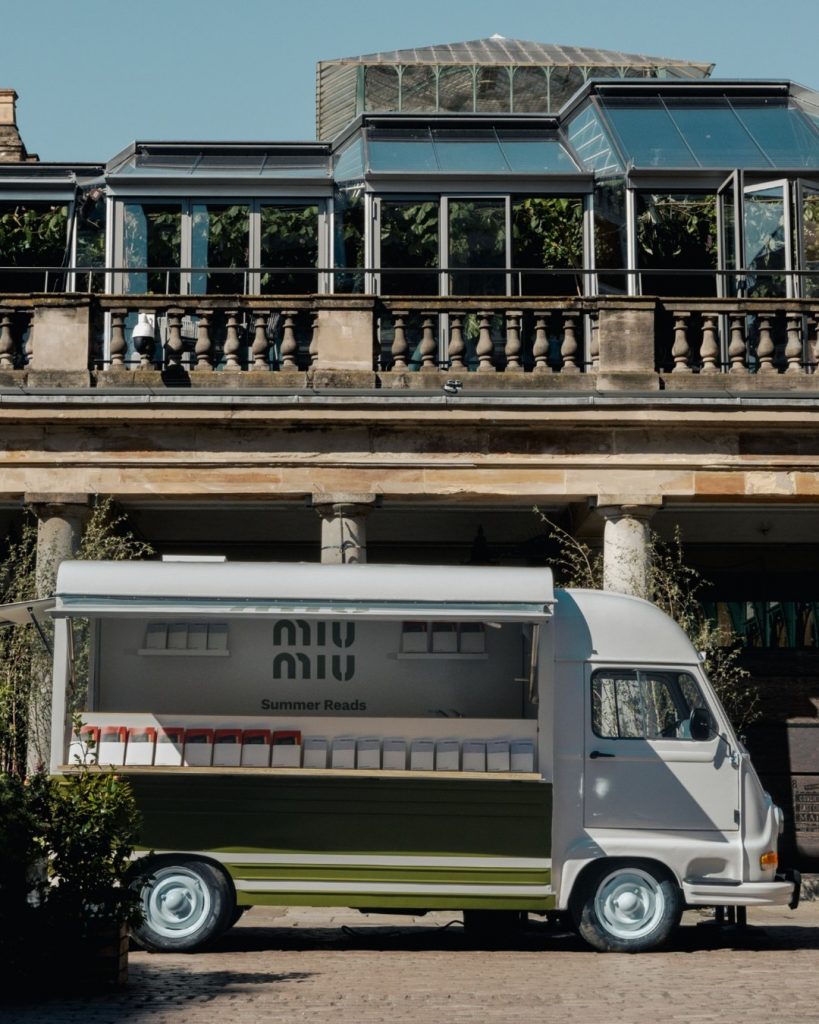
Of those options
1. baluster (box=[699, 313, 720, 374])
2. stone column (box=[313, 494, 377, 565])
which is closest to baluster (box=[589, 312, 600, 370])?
baluster (box=[699, 313, 720, 374])

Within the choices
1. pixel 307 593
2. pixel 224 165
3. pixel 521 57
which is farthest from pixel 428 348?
pixel 521 57

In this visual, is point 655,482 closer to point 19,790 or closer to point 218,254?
point 218,254

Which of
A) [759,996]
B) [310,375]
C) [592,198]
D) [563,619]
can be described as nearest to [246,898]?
[563,619]

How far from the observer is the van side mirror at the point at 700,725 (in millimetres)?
13227

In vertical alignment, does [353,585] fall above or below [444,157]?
below

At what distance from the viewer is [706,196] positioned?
20859 mm

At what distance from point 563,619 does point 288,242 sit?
9379 millimetres

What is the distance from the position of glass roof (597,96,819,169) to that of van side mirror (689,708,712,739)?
9.64 metres

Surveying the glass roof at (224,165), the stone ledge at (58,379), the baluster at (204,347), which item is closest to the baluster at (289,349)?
A: the baluster at (204,347)

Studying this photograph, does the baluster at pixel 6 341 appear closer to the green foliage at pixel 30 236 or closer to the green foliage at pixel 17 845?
the green foliage at pixel 30 236

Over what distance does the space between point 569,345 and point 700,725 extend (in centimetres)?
632

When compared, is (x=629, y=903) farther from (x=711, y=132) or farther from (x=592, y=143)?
(x=711, y=132)

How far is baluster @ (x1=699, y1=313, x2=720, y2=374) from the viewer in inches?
727

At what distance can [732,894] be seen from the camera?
42.7 feet
